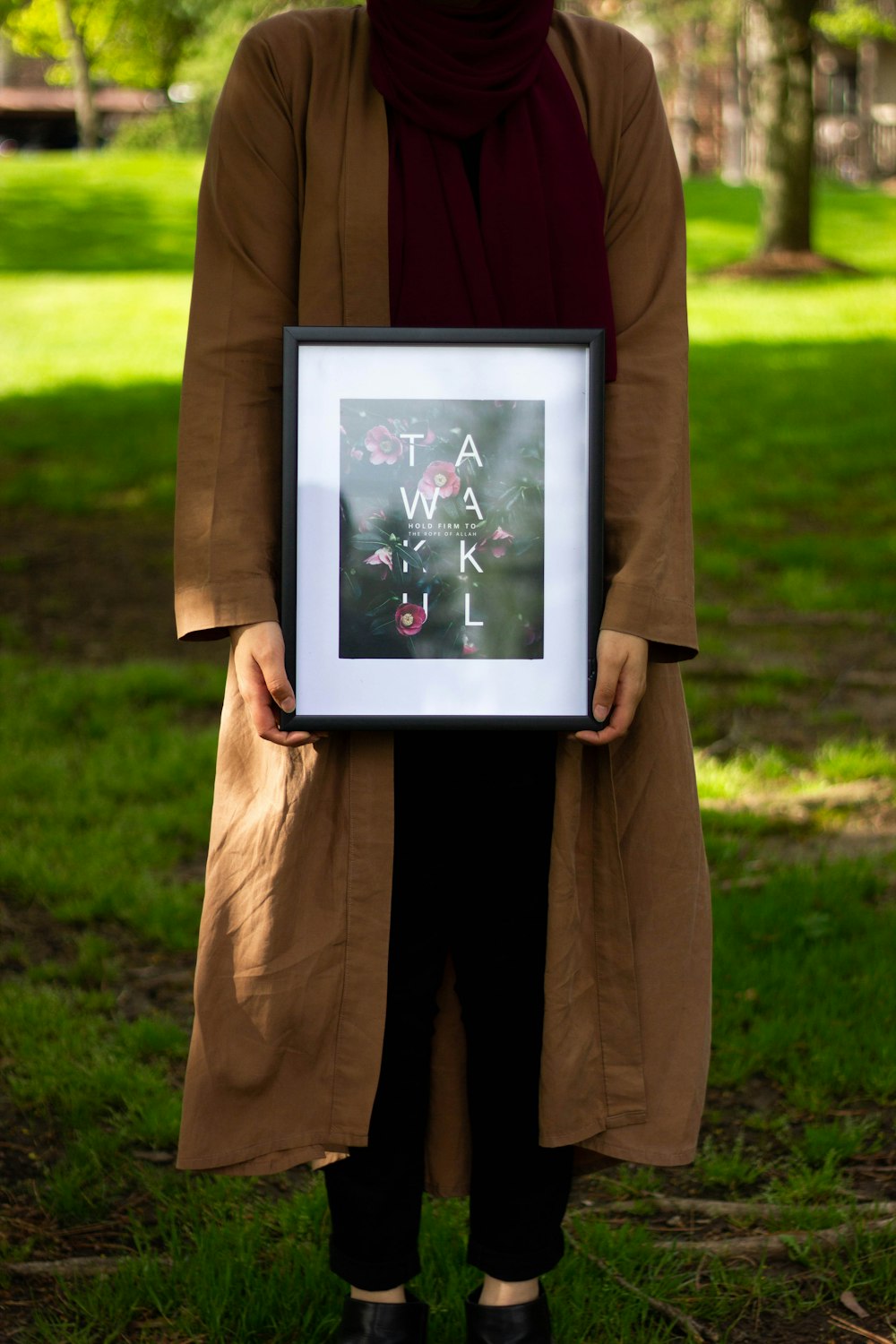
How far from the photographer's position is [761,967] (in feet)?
12.1

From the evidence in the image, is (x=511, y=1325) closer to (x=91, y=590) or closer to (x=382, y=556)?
(x=382, y=556)

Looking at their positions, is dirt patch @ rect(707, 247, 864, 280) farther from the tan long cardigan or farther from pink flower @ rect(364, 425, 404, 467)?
pink flower @ rect(364, 425, 404, 467)

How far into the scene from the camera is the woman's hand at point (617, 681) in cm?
190

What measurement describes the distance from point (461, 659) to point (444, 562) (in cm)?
13

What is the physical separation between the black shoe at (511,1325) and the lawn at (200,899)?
19 cm

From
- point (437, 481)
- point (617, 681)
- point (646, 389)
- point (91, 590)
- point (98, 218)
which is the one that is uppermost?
point (98, 218)

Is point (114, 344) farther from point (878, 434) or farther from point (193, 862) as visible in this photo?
point (193, 862)

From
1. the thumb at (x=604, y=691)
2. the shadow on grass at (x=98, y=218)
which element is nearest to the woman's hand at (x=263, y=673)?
the thumb at (x=604, y=691)

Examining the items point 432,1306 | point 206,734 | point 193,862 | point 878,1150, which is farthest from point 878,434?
point 432,1306

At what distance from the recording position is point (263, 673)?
192cm

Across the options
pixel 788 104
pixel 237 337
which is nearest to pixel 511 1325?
pixel 237 337

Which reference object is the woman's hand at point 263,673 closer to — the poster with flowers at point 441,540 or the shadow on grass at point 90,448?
the poster with flowers at point 441,540

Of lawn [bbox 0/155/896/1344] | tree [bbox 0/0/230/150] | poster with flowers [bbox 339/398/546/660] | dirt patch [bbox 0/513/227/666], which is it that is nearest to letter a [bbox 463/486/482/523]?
poster with flowers [bbox 339/398/546/660]

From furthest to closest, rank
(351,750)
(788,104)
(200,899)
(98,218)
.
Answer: (98,218) < (788,104) < (200,899) < (351,750)
